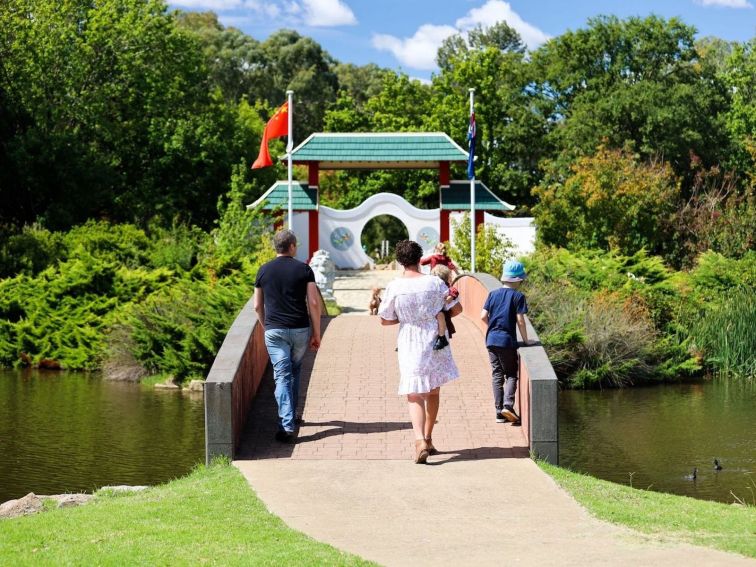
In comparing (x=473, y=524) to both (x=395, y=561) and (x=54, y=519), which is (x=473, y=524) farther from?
(x=54, y=519)

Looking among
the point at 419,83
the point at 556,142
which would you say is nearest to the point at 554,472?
the point at 556,142

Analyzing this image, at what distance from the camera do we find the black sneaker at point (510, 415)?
488 inches

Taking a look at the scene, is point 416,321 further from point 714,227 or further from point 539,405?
point 714,227

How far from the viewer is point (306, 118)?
73125 millimetres

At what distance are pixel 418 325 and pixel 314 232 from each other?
29337mm

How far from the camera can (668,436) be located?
58.2ft

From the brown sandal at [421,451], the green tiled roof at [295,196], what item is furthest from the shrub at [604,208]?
the brown sandal at [421,451]

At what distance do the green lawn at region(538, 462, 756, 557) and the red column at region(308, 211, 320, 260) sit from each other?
95.1ft

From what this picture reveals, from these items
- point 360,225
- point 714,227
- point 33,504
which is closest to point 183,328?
point 33,504

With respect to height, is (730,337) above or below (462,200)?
below

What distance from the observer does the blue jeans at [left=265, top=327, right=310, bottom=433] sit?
1150 cm

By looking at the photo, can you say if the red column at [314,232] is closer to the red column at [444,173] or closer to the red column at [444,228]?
the red column at [444,228]

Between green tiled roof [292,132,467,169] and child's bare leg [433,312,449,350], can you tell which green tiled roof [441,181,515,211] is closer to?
green tiled roof [292,132,467,169]

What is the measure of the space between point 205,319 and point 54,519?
14.2m
